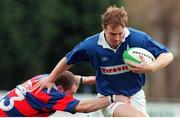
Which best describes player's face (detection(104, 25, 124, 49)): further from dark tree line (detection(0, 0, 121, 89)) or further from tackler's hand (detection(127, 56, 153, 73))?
dark tree line (detection(0, 0, 121, 89))


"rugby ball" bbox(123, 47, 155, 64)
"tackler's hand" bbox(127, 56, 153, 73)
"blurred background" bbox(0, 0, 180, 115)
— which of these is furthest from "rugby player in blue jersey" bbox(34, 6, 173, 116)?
"blurred background" bbox(0, 0, 180, 115)

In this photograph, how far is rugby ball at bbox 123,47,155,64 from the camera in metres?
9.40

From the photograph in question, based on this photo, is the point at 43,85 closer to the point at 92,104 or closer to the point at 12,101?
the point at 12,101

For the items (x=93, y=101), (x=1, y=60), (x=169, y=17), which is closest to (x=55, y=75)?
(x=93, y=101)

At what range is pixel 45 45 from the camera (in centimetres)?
2497

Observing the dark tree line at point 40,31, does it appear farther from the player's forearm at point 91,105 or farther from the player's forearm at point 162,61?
the player's forearm at point 162,61

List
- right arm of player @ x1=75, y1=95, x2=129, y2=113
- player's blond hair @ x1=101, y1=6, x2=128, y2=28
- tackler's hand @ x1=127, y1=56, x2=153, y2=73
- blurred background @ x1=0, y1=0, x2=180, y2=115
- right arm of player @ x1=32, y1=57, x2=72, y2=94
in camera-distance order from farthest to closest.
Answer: blurred background @ x1=0, y1=0, x2=180, y2=115 < right arm of player @ x1=32, y1=57, x2=72, y2=94 < right arm of player @ x1=75, y1=95, x2=129, y2=113 < player's blond hair @ x1=101, y1=6, x2=128, y2=28 < tackler's hand @ x1=127, y1=56, x2=153, y2=73

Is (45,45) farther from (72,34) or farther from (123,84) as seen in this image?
(123,84)

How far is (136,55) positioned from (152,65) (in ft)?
0.73

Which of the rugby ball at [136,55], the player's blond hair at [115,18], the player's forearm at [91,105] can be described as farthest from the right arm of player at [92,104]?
the player's blond hair at [115,18]

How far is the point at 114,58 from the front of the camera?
32.5 ft

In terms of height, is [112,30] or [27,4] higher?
[112,30]

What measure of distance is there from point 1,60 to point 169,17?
11.3m

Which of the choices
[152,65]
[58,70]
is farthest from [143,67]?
[58,70]
